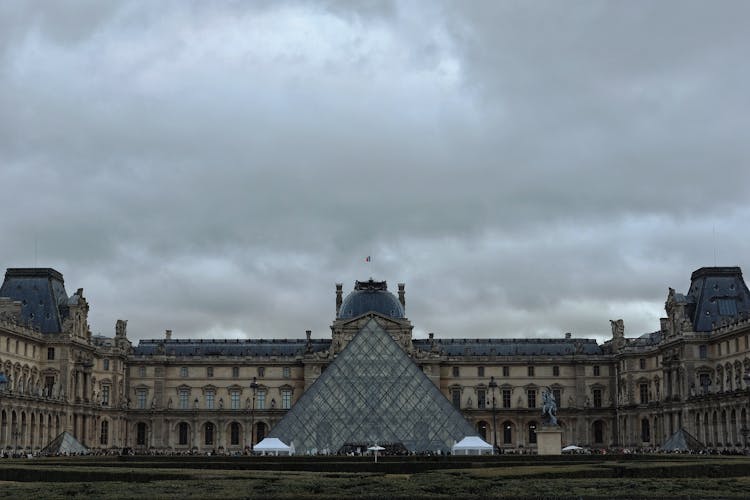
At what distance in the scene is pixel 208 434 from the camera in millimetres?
88062

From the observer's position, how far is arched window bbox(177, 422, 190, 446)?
87.6 m

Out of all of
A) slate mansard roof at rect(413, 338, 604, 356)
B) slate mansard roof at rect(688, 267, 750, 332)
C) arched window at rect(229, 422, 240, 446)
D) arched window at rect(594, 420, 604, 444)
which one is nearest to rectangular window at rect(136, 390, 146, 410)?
arched window at rect(229, 422, 240, 446)

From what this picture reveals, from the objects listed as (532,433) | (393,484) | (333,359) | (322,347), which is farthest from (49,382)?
(393,484)

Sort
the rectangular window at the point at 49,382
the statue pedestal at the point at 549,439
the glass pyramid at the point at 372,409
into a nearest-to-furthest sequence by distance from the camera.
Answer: the statue pedestal at the point at 549,439, the glass pyramid at the point at 372,409, the rectangular window at the point at 49,382

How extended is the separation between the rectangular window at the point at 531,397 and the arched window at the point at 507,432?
2.48 metres

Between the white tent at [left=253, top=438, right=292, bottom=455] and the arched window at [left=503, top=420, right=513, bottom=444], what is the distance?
35571mm

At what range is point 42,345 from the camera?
70.1 metres

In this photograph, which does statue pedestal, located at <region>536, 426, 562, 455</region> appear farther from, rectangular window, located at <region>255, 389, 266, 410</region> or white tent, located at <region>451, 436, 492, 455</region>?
rectangular window, located at <region>255, 389, 266, 410</region>

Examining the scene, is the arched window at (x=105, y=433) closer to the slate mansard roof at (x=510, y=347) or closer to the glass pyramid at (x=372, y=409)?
the glass pyramid at (x=372, y=409)

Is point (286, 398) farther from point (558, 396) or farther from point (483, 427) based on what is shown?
point (558, 396)

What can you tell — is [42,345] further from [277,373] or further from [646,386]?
[646,386]

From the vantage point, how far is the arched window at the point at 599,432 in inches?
3439

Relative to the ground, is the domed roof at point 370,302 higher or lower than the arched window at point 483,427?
higher

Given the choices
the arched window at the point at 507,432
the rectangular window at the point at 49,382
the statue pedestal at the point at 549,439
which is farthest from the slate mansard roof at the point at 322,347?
the statue pedestal at the point at 549,439
